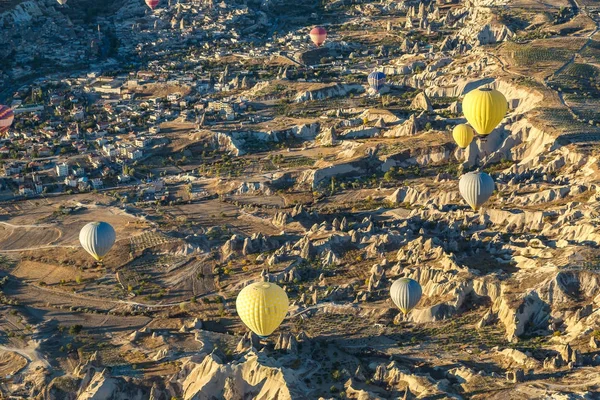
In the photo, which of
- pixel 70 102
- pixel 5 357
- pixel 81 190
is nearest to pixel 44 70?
pixel 70 102

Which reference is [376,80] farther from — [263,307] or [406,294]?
[263,307]

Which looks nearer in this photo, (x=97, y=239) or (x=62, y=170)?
(x=97, y=239)

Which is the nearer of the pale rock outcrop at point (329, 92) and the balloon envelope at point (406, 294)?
the balloon envelope at point (406, 294)

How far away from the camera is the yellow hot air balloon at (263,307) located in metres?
52.5

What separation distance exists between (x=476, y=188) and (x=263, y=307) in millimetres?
20185

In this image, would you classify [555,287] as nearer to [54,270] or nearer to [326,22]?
[54,270]

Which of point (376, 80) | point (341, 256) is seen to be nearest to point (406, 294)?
point (341, 256)

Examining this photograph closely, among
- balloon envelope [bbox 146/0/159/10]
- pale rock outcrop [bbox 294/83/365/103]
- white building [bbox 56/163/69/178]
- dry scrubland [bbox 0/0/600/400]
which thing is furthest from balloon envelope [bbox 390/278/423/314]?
balloon envelope [bbox 146/0/159/10]

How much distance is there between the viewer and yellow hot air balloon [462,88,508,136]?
236 ft

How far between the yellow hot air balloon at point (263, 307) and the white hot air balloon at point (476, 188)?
18.5m

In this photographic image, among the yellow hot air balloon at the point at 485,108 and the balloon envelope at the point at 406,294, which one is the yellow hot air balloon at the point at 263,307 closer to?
the balloon envelope at the point at 406,294

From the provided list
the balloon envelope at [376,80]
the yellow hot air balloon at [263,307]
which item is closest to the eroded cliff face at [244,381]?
the yellow hot air balloon at [263,307]

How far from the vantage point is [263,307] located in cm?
5241

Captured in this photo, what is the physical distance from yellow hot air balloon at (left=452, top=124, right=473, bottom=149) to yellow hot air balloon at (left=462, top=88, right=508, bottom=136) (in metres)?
5.13
